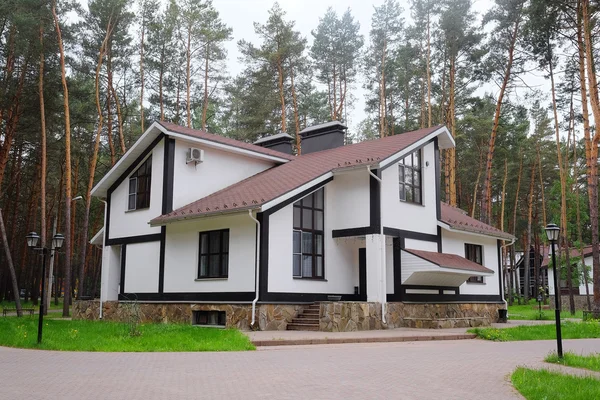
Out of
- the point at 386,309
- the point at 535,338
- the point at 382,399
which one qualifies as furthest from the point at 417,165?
the point at 382,399

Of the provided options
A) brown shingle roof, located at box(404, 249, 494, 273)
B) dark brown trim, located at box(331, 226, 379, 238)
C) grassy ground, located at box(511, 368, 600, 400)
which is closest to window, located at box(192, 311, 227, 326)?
dark brown trim, located at box(331, 226, 379, 238)

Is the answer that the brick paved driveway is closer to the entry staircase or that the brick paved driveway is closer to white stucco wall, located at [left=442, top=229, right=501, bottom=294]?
the entry staircase

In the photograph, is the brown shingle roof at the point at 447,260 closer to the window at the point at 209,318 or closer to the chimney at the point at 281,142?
the window at the point at 209,318

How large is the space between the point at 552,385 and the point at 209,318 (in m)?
11.6

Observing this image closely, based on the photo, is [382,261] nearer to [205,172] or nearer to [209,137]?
[205,172]

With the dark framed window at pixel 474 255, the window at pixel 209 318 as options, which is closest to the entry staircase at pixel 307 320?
the window at pixel 209 318

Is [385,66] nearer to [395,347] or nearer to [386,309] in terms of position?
[386,309]

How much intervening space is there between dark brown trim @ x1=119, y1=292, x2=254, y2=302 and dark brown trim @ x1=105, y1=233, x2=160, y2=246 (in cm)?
174

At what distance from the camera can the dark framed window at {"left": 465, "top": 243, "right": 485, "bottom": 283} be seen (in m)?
20.8

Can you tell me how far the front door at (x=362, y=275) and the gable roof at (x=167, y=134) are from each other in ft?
17.0

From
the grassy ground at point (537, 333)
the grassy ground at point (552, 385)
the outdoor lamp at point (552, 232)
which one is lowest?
the grassy ground at point (537, 333)

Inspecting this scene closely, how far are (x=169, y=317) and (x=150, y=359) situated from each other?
854 centimetres

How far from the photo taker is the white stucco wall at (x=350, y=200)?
55.4 ft

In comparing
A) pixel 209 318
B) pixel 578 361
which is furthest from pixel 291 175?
pixel 578 361
